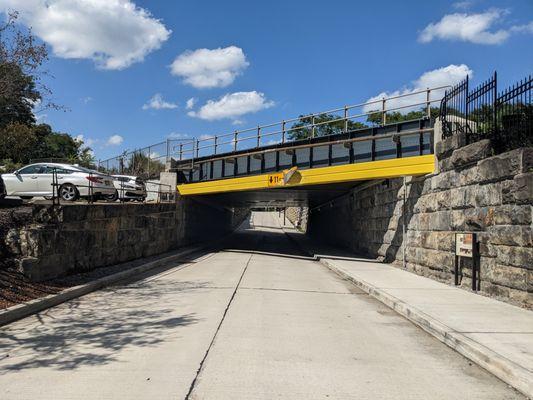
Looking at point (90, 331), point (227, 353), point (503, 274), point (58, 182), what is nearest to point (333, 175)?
point (58, 182)

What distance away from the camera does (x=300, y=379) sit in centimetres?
533

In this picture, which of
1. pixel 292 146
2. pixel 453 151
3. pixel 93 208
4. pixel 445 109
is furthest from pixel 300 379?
pixel 292 146

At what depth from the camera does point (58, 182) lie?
17953 millimetres

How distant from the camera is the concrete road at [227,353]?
5.00m

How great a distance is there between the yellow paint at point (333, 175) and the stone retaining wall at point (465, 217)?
0.48 metres

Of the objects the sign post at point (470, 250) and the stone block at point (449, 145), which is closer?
the sign post at point (470, 250)

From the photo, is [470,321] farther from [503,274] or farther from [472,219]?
[472,219]

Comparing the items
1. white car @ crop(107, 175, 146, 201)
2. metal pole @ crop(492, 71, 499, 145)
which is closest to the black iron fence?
metal pole @ crop(492, 71, 499, 145)

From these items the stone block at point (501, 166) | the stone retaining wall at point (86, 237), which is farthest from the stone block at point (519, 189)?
the stone retaining wall at point (86, 237)

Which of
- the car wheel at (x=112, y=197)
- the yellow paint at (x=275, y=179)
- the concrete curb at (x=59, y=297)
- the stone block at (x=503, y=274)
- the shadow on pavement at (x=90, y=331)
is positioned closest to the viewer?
the shadow on pavement at (x=90, y=331)

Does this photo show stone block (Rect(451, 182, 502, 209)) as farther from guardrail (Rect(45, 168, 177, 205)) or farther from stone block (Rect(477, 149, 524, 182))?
guardrail (Rect(45, 168, 177, 205))

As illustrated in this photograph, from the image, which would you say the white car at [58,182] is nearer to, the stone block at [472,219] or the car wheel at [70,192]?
the car wheel at [70,192]

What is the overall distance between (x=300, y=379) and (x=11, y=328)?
4925 millimetres

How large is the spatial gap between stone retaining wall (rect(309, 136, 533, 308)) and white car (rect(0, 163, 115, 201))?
432 inches
